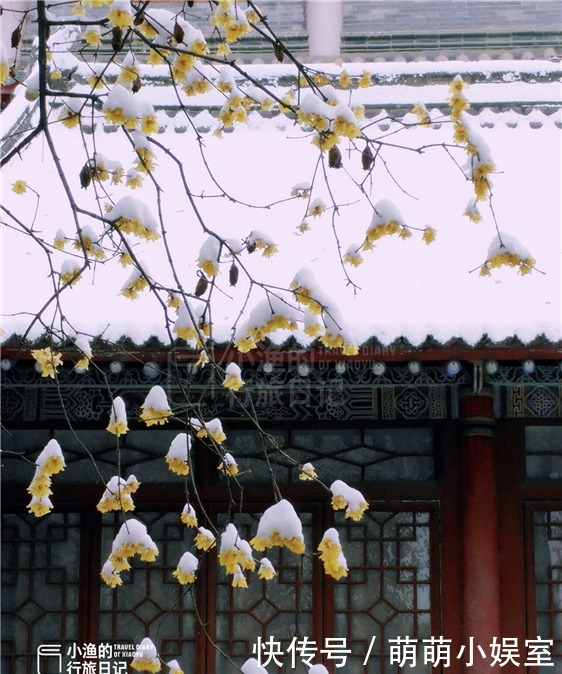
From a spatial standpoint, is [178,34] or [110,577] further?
[110,577]

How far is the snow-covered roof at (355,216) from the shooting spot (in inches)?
156

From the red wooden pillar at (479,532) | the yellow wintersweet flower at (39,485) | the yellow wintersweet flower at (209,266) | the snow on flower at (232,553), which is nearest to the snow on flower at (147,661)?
the snow on flower at (232,553)

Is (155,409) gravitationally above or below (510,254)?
below

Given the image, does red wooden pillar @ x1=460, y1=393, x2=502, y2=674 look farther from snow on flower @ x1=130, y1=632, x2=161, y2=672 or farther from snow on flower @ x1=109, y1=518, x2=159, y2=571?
snow on flower @ x1=109, y1=518, x2=159, y2=571

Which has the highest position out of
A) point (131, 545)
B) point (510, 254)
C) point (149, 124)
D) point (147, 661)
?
point (149, 124)

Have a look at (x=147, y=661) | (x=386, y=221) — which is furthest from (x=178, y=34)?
(x=147, y=661)

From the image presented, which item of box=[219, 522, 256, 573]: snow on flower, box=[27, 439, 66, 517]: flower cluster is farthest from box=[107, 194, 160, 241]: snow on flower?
box=[219, 522, 256, 573]: snow on flower

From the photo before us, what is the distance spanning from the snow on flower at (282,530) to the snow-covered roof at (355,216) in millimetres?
975

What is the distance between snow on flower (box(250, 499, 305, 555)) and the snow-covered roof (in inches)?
38.4

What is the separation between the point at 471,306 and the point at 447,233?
3.69 feet

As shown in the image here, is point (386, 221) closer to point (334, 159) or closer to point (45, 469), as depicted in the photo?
point (334, 159)

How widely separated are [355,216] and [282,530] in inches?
131

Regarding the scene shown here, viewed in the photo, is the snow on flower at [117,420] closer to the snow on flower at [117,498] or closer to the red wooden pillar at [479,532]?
the snow on flower at [117,498]

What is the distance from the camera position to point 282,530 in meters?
2.31
